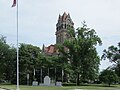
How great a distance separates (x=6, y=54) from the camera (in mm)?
83812

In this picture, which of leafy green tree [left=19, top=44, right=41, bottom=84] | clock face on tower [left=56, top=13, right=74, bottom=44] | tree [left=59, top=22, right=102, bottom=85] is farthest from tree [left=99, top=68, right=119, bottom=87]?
clock face on tower [left=56, top=13, right=74, bottom=44]

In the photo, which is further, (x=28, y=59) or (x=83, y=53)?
(x=28, y=59)

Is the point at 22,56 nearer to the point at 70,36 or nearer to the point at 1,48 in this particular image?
the point at 1,48

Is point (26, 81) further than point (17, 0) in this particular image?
Yes

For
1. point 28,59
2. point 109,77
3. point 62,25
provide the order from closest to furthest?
point 109,77, point 28,59, point 62,25

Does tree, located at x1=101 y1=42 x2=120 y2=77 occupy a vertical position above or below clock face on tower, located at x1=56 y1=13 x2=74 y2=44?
below

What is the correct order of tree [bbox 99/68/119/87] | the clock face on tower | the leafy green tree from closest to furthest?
tree [bbox 99/68/119/87], the leafy green tree, the clock face on tower

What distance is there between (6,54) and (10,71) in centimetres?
628

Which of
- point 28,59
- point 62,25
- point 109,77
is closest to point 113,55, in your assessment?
point 109,77

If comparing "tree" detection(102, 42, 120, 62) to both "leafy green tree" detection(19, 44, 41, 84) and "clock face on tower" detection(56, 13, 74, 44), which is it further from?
"clock face on tower" detection(56, 13, 74, 44)

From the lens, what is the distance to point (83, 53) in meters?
80.9

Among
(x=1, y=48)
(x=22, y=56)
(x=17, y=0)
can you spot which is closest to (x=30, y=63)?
(x=22, y=56)

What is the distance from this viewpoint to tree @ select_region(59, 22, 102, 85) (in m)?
78.9

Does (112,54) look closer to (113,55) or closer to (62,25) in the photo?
(113,55)
